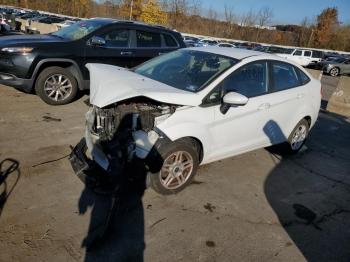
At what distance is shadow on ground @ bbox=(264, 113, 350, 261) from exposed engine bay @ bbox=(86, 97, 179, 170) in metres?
1.79

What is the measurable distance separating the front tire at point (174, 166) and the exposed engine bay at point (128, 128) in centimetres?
21

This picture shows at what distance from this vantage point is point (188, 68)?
4711mm

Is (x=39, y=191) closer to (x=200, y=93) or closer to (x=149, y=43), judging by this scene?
(x=200, y=93)

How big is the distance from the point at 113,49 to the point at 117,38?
295mm

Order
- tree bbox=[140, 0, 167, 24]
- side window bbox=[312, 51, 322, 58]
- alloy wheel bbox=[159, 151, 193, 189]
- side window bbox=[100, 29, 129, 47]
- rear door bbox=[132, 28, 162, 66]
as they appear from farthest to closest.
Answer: tree bbox=[140, 0, 167, 24], side window bbox=[312, 51, 322, 58], rear door bbox=[132, 28, 162, 66], side window bbox=[100, 29, 129, 47], alloy wheel bbox=[159, 151, 193, 189]

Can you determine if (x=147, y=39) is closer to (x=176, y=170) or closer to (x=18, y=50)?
(x=18, y=50)

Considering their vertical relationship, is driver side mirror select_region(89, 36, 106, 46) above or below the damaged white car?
above

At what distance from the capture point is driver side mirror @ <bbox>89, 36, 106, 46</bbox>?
716 cm

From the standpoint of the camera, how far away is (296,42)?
5503cm

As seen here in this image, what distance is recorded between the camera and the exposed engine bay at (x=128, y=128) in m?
3.77

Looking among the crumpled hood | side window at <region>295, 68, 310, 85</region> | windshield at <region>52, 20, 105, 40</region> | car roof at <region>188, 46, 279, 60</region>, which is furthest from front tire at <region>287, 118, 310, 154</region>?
windshield at <region>52, 20, 105, 40</region>

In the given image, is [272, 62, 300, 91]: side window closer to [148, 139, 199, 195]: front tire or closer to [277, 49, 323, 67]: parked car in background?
[148, 139, 199, 195]: front tire

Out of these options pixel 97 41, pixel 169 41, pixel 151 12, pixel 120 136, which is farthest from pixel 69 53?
pixel 151 12

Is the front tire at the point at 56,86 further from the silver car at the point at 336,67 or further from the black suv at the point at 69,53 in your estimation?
the silver car at the point at 336,67
